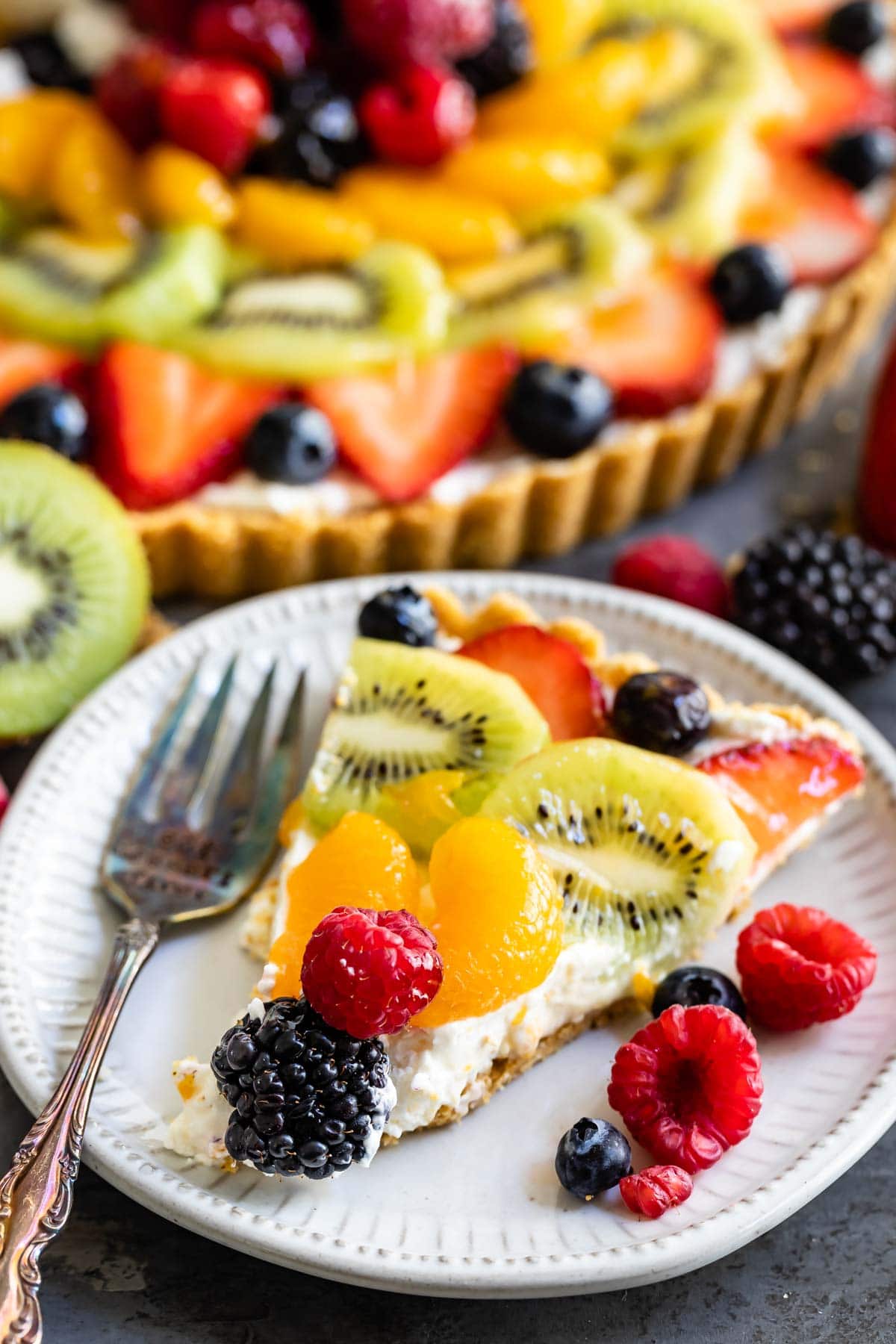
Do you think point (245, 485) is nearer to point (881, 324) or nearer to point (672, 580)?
point (672, 580)

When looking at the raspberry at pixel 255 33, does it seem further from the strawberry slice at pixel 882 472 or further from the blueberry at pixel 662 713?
the blueberry at pixel 662 713

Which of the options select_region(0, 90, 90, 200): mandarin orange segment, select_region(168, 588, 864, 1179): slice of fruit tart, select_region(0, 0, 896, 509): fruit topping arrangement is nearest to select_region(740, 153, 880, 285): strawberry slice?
select_region(0, 0, 896, 509): fruit topping arrangement

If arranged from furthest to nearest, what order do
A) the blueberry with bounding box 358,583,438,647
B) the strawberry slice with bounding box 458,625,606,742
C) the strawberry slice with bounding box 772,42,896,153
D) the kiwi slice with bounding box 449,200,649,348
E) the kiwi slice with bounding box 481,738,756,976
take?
the strawberry slice with bounding box 772,42,896,153, the kiwi slice with bounding box 449,200,649,348, the blueberry with bounding box 358,583,438,647, the strawberry slice with bounding box 458,625,606,742, the kiwi slice with bounding box 481,738,756,976

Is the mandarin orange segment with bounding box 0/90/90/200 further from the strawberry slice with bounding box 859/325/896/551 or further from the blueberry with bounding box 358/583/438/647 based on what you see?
the strawberry slice with bounding box 859/325/896/551

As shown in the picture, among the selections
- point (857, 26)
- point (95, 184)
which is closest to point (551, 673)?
point (95, 184)

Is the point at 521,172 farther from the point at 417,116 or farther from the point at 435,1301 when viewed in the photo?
the point at 435,1301

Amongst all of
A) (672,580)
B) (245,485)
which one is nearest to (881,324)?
(672,580)
